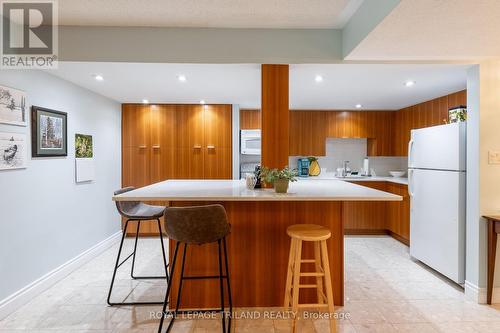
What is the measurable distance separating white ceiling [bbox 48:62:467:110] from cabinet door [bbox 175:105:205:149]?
7.3 inches

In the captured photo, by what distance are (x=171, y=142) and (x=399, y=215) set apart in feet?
12.1

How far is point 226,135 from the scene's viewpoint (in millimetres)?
4461

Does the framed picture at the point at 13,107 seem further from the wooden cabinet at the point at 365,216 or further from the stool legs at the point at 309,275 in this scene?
the wooden cabinet at the point at 365,216

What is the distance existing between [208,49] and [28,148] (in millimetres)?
1870

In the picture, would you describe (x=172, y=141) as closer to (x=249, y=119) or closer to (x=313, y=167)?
(x=249, y=119)

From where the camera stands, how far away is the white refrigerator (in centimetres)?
264

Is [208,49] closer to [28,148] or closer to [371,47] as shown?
[371,47]

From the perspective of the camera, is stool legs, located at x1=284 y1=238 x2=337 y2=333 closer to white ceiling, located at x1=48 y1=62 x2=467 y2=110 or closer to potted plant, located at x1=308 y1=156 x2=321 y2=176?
white ceiling, located at x1=48 y1=62 x2=467 y2=110

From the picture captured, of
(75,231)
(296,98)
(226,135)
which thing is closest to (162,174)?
(226,135)

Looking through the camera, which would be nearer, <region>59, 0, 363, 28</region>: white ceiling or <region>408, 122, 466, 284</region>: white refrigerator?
<region>59, 0, 363, 28</region>: white ceiling

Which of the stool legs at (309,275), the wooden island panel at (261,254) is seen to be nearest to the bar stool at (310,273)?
the stool legs at (309,275)

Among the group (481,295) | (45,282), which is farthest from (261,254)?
(45,282)

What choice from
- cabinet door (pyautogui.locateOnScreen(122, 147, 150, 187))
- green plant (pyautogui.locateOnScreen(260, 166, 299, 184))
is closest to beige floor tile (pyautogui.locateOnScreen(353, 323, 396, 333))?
green plant (pyautogui.locateOnScreen(260, 166, 299, 184))

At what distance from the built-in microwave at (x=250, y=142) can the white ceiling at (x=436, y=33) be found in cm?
247
